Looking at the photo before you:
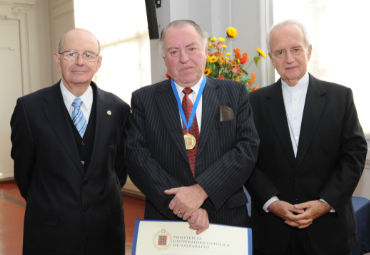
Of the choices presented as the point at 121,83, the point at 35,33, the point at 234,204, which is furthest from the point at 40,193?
the point at 35,33

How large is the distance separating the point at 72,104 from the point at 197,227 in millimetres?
885

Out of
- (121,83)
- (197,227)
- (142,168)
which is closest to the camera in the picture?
(197,227)

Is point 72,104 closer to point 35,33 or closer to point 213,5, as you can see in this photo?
point 213,5

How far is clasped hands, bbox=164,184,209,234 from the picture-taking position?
1473mm

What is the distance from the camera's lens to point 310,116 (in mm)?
1812

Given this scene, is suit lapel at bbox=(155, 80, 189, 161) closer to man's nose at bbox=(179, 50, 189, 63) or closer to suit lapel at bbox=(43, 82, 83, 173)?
man's nose at bbox=(179, 50, 189, 63)

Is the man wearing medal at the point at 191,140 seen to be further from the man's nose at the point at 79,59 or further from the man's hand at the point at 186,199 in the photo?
the man's nose at the point at 79,59

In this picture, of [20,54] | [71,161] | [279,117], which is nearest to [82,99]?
[71,161]

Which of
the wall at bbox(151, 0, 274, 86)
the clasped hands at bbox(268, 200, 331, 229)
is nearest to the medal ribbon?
the clasped hands at bbox(268, 200, 331, 229)

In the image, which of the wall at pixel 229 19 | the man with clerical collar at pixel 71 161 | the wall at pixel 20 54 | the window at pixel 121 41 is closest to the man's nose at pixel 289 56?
the man with clerical collar at pixel 71 161

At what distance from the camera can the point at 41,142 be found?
5.91 feet

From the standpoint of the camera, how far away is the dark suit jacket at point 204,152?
1.58 meters

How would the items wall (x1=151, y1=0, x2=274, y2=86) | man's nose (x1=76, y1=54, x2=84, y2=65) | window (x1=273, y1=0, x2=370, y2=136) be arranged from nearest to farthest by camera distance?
man's nose (x1=76, y1=54, x2=84, y2=65)
window (x1=273, y1=0, x2=370, y2=136)
wall (x1=151, y1=0, x2=274, y2=86)

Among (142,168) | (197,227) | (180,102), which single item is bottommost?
(197,227)
